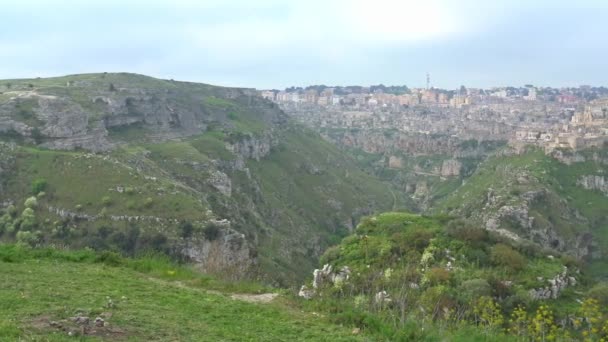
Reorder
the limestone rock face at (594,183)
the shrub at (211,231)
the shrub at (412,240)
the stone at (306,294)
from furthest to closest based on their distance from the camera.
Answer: the limestone rock face at (594,183)
the shrub at (211,231)
the shrub at (412,240)
the stone at (306,294)

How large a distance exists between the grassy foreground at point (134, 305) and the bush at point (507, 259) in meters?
19.5

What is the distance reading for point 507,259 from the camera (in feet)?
96.7

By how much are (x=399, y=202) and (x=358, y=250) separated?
83629 millimetres

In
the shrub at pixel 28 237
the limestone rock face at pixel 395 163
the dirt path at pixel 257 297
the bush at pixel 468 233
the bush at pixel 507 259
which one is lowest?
the limestone rock face at pixel 395 163

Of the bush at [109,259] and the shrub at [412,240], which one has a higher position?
the bush at [109,259]

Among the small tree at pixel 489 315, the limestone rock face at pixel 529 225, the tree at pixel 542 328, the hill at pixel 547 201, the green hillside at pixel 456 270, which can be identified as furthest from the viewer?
the hill at pixel 547 201

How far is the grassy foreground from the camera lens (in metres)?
9.38

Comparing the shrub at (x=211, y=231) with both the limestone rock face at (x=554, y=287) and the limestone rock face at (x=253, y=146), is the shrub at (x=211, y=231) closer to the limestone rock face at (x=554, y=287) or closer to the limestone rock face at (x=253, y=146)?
the limestone rock face at (x=554, y=287)

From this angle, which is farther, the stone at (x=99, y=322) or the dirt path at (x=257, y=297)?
the dirt path at (x=257, y=297)

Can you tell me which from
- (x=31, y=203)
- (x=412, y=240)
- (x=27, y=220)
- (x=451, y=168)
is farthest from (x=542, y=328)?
(x=451, y=168)

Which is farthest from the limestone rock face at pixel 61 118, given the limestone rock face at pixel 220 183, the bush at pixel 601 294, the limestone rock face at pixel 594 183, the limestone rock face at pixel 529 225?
the limestone rock face at pixel 594 183

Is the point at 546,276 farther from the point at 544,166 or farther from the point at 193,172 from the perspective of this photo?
the point at 544,166

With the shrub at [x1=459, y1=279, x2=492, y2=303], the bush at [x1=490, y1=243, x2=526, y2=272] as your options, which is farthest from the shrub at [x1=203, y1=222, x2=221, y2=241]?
the shrub at [x1=459, y1=279, x2=492, y2=303]

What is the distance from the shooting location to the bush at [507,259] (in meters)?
29.3
